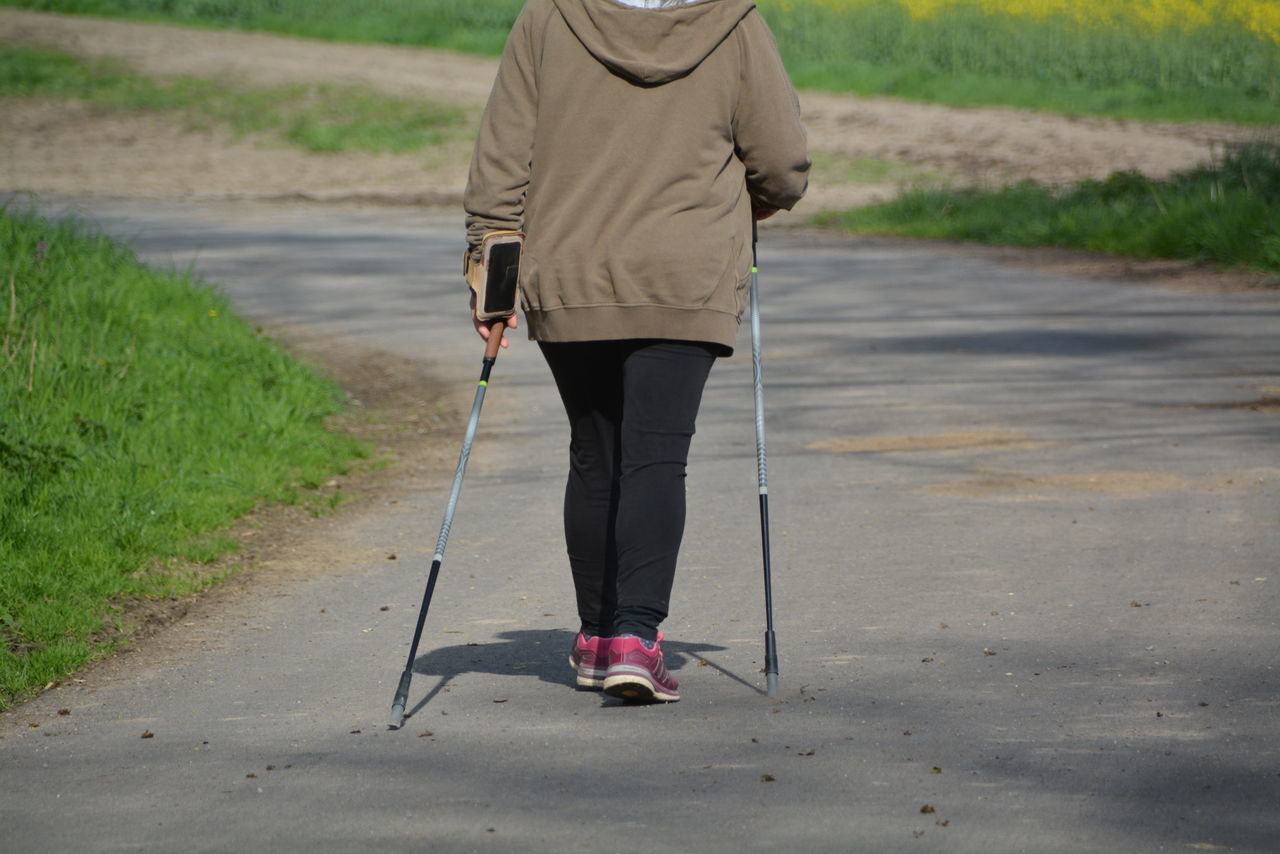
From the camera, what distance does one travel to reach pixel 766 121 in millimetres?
4383

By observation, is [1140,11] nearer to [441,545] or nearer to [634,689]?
[441,545]

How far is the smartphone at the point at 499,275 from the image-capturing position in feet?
14.5

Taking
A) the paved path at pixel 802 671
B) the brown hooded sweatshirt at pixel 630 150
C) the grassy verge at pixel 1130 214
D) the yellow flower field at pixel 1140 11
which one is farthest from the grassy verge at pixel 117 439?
the yellow flower field at pixel 1140 11

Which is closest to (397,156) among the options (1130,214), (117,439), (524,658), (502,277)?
(1130,214)

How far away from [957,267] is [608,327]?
42.8 feet

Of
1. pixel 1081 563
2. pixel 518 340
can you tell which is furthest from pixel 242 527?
pixel 518 340

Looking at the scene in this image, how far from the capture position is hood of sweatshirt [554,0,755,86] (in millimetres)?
4297

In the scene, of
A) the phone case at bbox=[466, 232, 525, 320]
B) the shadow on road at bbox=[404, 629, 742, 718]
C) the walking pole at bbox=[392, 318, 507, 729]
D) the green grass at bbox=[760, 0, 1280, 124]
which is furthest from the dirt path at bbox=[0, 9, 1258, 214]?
the phone case at bbox=[466, 232, 525, 320]

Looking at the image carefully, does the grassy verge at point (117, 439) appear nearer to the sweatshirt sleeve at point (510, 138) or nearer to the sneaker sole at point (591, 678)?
the sneaker sole at point (591, 678)

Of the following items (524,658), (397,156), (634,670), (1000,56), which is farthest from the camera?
(1000,56)

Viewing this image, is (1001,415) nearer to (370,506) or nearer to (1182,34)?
(370,506)

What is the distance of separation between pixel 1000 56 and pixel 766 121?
31.8 meters

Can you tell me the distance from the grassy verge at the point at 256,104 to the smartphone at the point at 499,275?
26.0 m

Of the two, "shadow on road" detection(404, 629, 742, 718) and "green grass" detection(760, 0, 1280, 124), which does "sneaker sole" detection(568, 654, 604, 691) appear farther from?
"green grass" detection(760, 0, 1280, 124)
